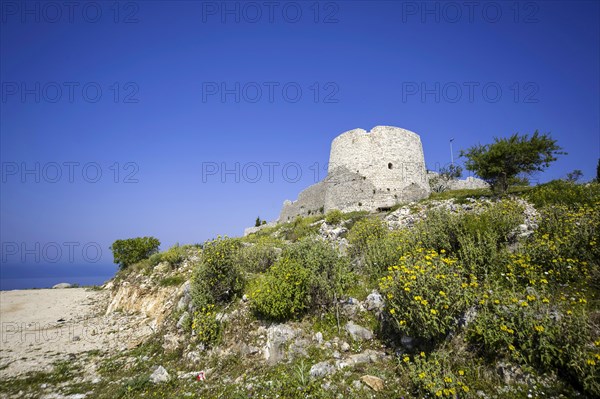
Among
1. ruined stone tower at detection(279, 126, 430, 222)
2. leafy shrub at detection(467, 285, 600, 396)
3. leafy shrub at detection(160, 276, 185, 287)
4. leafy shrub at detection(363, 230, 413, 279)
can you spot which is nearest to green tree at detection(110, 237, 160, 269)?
leafy shrub at detection(160, 276, 185, 287)

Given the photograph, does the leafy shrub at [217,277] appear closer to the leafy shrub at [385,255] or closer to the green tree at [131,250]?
the leafy shrub at [385,255]

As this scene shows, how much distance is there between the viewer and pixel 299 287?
20.5ft

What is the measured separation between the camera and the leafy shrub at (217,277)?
7523 mm

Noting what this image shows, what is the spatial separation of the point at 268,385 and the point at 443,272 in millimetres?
3526

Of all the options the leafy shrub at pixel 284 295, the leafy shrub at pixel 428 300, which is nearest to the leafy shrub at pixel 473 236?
the leafy shrub at pixel 428 300

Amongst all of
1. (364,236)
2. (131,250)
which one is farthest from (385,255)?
(131,250)

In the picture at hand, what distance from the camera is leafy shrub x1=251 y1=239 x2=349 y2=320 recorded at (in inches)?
237

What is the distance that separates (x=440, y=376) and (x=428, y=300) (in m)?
1.00

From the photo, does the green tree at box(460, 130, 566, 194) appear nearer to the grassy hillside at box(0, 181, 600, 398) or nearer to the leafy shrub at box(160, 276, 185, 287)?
the grassy hillside at box(0, 181, 600, 398)

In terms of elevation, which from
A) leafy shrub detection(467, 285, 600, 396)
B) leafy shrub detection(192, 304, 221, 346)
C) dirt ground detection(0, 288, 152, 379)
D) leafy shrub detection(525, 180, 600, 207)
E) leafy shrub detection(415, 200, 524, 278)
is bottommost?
dirt ground detection(0, 288, 152, 379)

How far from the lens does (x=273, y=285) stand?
627 centimetres

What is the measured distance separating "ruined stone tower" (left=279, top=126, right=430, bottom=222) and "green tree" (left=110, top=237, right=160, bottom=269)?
54.0 feet

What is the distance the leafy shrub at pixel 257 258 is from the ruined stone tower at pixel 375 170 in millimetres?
16098

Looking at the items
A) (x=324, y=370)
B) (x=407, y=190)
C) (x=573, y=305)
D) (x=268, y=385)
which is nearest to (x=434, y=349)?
(x=324, y=370)
